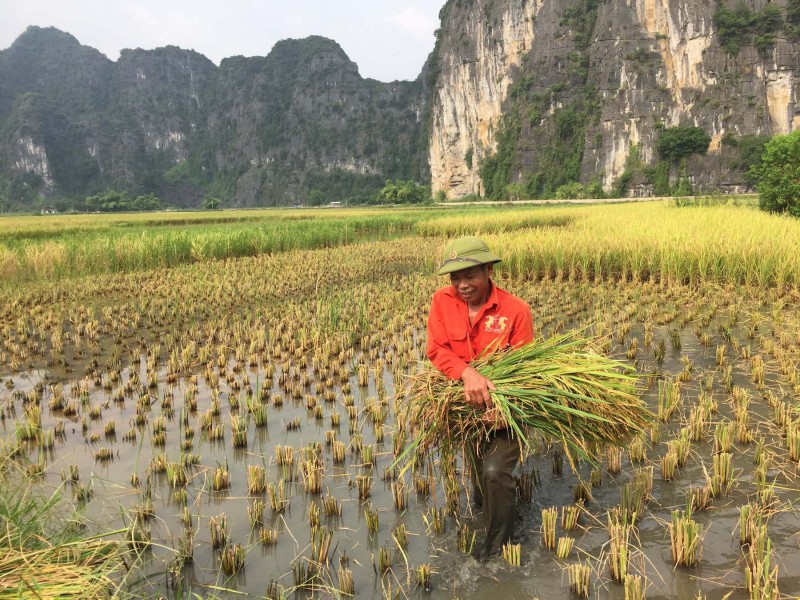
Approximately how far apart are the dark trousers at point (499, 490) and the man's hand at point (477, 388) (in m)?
0.19

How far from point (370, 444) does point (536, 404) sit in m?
1.39

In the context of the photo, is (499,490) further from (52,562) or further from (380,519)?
(52,562)

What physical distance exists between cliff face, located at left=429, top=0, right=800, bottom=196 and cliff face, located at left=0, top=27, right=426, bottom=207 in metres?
32.7

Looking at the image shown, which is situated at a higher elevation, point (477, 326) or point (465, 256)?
point (465, 256)

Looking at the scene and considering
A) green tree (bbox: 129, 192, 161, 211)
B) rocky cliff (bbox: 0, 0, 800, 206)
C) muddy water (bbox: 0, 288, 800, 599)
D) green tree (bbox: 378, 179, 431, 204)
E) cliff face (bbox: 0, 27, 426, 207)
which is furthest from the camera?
cliff face (bbox: 0, 27, 426, 207)

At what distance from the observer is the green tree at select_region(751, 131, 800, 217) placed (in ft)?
42.5

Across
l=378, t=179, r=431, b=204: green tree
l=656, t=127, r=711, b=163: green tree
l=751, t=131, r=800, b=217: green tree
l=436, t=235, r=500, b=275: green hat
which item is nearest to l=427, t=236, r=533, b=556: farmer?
l=436, t=235, r=500, b=275: green hat

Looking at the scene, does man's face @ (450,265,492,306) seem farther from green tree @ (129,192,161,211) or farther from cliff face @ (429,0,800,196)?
green tree @ (129,192,161,211)

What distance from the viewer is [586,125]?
59.6 metres

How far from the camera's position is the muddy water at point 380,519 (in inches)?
83.2

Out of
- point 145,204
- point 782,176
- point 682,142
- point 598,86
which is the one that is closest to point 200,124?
point 145,204

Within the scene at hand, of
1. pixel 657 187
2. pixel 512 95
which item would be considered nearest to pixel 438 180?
pixel 512 95

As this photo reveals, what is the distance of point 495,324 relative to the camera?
2.62m

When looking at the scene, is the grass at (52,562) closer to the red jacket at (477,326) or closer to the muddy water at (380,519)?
Result: the muddy water at (380,519)
